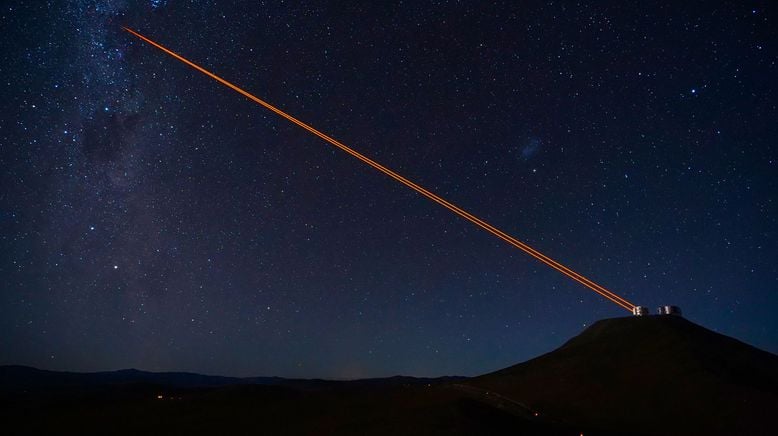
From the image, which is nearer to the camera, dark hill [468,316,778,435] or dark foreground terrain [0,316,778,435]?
dark foreground terrain [0,316,778,435]

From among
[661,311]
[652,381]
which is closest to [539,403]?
[652,381]

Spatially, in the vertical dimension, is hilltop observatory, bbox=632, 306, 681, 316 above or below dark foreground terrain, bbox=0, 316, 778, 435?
above

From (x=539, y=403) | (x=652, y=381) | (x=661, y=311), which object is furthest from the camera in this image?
(x=661, y=311)

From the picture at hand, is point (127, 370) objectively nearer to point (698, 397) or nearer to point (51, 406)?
point (51, 406)

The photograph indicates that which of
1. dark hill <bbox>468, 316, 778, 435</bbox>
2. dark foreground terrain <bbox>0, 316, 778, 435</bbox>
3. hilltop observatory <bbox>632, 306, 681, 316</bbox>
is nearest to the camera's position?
dark foreground terrain <bbox>0, 316, 778, 435</bbox>

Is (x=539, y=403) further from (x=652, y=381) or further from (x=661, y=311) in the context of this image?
(x=661, y=311)

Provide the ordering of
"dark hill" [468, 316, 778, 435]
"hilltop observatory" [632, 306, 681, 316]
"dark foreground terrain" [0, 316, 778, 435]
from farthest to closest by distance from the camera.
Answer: "hilltop observatory" [632, 306, 681, 316] < "dark hill" [468, 316, 778, 435] < "dark foreground terrain" [0, 316, 778, 435]
